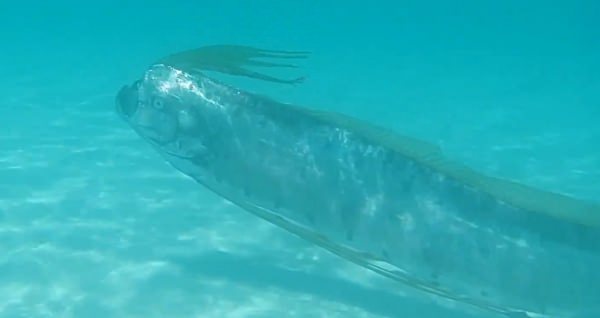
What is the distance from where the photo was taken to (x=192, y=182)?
33.6 feet

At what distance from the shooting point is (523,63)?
33.7 m

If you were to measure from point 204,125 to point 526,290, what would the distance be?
7.99 feet

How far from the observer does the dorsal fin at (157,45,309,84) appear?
4.74 metres

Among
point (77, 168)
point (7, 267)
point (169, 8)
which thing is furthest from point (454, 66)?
point (169, 8)

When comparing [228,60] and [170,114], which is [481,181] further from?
[170,114]

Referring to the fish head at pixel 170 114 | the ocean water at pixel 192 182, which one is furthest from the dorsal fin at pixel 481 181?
the ocean water at pixel 192 182

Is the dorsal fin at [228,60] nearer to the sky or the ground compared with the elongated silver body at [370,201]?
nearer to the sky

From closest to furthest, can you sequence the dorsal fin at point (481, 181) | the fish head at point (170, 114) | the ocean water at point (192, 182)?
the dorsal fin at point (481, 181) < the fish head at point (170, 114) < the ocean water at point (192, 182)

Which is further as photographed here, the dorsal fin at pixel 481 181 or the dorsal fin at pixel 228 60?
the dorsal fin at pixel 228 60

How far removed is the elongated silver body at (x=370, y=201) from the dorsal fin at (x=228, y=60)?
0.43ft

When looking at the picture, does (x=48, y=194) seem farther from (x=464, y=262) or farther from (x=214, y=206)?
(x=464, y=262)

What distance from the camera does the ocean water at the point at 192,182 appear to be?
6.45m

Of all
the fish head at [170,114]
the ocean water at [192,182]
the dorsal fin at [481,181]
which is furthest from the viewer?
the ocean water at [192,182]

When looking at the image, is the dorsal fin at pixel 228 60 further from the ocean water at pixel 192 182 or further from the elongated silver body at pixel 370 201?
the ocean water at pixel 192 182
